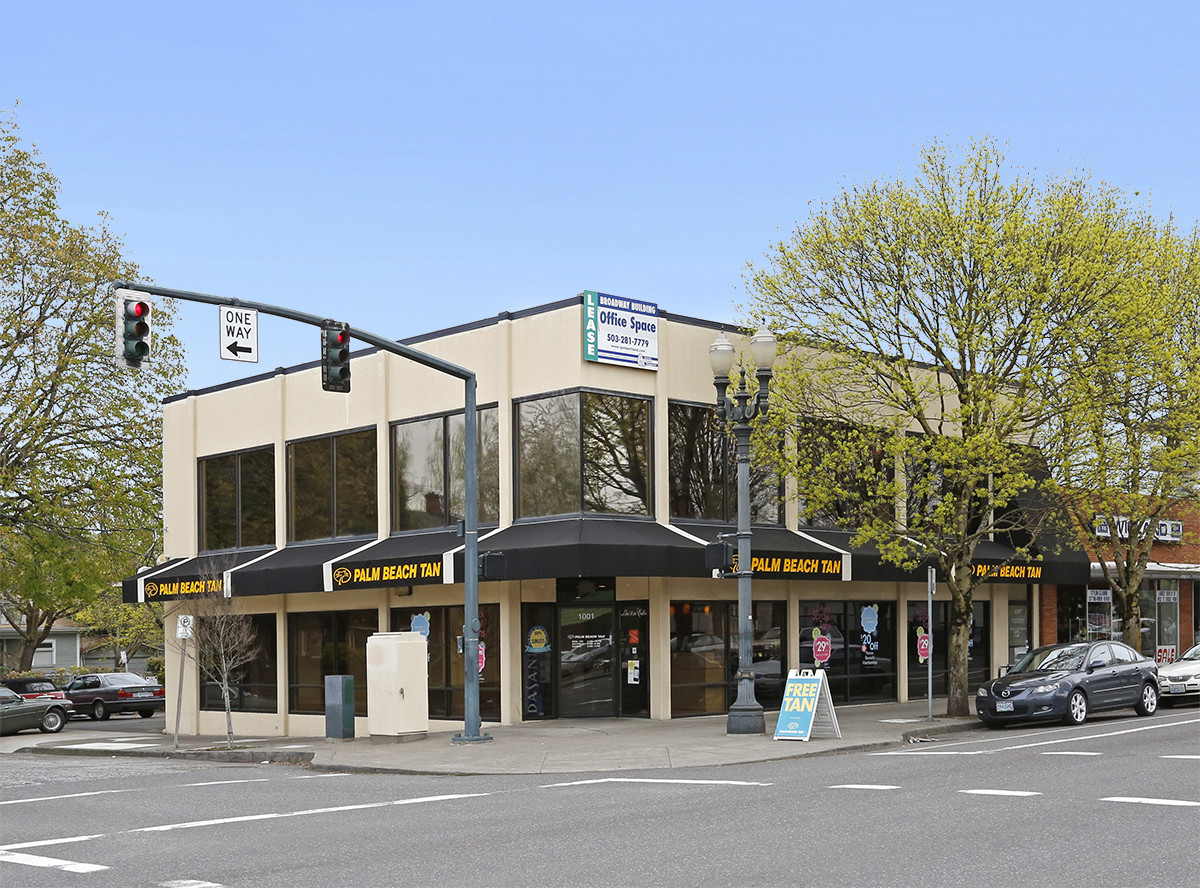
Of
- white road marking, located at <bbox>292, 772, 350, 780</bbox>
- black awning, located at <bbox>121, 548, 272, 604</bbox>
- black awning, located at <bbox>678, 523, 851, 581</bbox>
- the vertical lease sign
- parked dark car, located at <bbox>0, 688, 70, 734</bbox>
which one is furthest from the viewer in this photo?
parked dark car, located at <bbox>0, 688, 70, 734</bbox>

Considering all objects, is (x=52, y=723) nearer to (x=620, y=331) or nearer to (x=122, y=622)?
(x=620, y=331)

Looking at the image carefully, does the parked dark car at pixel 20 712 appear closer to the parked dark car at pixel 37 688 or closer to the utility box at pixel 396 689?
the parked dark car at pixel 37 688

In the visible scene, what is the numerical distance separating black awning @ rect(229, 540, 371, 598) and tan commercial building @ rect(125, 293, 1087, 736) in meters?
0.07

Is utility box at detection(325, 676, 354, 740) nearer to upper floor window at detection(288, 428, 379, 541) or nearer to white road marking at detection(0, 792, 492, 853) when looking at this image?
upper floor window at detection(288, 428, 379, 541)

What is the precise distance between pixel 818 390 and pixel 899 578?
5417 mm

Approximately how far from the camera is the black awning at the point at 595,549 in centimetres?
2212

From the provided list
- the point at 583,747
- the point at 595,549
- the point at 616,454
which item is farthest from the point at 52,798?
the point at 616,454

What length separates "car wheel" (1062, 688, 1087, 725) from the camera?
73.5 ft

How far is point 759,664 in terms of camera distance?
26312 mm

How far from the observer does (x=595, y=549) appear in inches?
871

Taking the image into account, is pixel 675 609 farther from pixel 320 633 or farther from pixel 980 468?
pixel 320 633

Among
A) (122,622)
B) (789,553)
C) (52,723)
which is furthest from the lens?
(122,622)

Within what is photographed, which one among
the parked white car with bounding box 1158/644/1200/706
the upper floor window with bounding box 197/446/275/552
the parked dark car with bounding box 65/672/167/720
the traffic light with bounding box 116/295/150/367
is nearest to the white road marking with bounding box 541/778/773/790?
the traffic light with bounding box 116/295/150/367

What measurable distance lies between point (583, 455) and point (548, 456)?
2.85 ft
